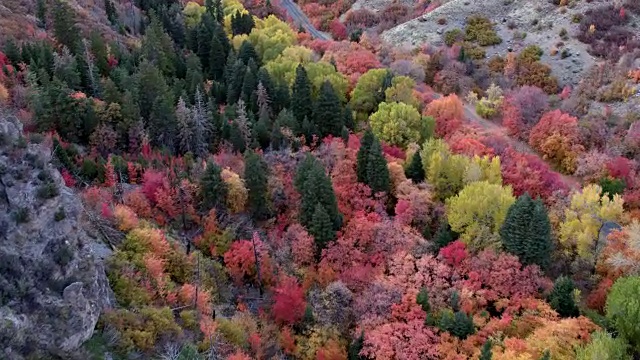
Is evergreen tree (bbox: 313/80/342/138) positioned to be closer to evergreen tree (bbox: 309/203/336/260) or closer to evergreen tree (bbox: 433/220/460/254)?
evergreen tree (bbox: 309/203/336/260)

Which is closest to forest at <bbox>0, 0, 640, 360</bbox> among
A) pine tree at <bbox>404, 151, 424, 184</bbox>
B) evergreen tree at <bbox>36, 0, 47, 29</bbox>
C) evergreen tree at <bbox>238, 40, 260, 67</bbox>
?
pine tree at <bbox>404, 151, 424, 184</bbox>

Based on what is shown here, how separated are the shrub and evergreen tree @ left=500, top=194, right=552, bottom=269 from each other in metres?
66.7

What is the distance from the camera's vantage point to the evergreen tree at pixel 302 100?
91.1 meters

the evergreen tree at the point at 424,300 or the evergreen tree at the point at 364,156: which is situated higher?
the evergreen tree at the point at 364,156

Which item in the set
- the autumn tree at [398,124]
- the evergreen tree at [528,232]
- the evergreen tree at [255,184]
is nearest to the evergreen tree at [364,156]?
the autumn tree at [398,124]

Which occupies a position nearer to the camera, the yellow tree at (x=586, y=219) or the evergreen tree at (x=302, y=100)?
the yellow tree at (x=586, y=219)

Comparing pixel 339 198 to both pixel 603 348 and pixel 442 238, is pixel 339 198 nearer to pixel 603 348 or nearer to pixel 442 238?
pixel 442 238

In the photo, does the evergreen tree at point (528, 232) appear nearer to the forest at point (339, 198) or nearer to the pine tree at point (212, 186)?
the forest at point (339, 198)

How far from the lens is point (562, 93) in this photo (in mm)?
103125

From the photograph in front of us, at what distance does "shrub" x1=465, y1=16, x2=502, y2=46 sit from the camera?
122 metres

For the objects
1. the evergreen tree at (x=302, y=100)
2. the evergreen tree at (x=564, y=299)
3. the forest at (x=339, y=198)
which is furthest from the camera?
the evergreen tree at (x=302, y=100)

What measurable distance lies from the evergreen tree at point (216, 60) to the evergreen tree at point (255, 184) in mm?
41641

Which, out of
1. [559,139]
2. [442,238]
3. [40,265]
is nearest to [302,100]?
[442,238]

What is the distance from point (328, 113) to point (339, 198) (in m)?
16.8
